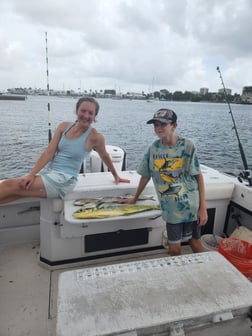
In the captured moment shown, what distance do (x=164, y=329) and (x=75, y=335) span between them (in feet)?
1.29

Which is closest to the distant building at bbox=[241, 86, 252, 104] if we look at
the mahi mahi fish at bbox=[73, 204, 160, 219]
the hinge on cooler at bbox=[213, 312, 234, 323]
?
the mahi mahi fish at bbox=[73, 204, 160, 219]

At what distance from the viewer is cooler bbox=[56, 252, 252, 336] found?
1.16m

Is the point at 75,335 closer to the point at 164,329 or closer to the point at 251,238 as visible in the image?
the point at 164,329

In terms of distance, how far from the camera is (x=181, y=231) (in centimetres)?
232

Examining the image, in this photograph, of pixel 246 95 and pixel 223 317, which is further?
pixel 246 95

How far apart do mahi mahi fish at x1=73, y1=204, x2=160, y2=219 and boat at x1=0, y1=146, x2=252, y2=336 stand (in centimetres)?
4

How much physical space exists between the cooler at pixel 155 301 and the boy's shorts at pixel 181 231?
2.32 feet

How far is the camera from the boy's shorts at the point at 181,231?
2271 mm

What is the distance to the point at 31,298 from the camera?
90.6 inches

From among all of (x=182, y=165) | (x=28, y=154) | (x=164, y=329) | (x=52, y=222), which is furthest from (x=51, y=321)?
(x=28, y=154)

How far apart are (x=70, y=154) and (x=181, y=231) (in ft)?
4.26

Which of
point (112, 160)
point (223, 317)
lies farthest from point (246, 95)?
point (223, 317)

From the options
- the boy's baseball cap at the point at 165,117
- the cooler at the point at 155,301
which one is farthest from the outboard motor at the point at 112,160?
the cooler at the point at 155,301

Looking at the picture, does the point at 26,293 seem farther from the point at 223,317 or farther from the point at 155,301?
the point at 223,317
